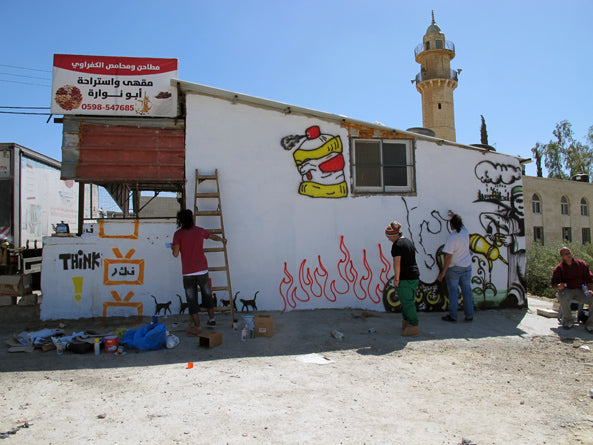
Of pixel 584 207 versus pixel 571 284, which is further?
pixel 584 207

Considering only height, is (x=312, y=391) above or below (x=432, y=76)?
below

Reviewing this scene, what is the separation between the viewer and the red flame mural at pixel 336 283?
703cm

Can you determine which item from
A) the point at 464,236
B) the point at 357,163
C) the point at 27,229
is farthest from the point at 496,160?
the point at 27,229

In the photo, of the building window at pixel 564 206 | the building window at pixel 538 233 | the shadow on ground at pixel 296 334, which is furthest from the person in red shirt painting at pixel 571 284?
the building window at pixel 564 206

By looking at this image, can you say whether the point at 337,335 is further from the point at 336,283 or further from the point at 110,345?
the point at 110,345

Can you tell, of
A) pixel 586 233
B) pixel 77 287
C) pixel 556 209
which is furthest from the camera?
pixel 586 233

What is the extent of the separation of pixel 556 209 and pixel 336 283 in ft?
112

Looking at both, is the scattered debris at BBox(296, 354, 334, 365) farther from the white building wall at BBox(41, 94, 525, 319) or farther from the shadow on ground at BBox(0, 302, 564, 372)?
the white building wall at BBox(41, 94, 525, 319)

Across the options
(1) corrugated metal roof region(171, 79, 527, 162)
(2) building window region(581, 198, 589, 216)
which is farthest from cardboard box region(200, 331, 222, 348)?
(2) building window region(581, 198, 589, 216)

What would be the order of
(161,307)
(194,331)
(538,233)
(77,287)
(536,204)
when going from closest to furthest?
(194,331) → (77,287) → (161,307) → (536,204) → (538,233)

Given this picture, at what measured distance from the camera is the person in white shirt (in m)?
6.66

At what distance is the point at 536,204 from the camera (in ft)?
107

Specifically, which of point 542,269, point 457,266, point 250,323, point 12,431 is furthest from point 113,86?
point 542,269

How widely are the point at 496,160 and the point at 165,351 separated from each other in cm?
746
